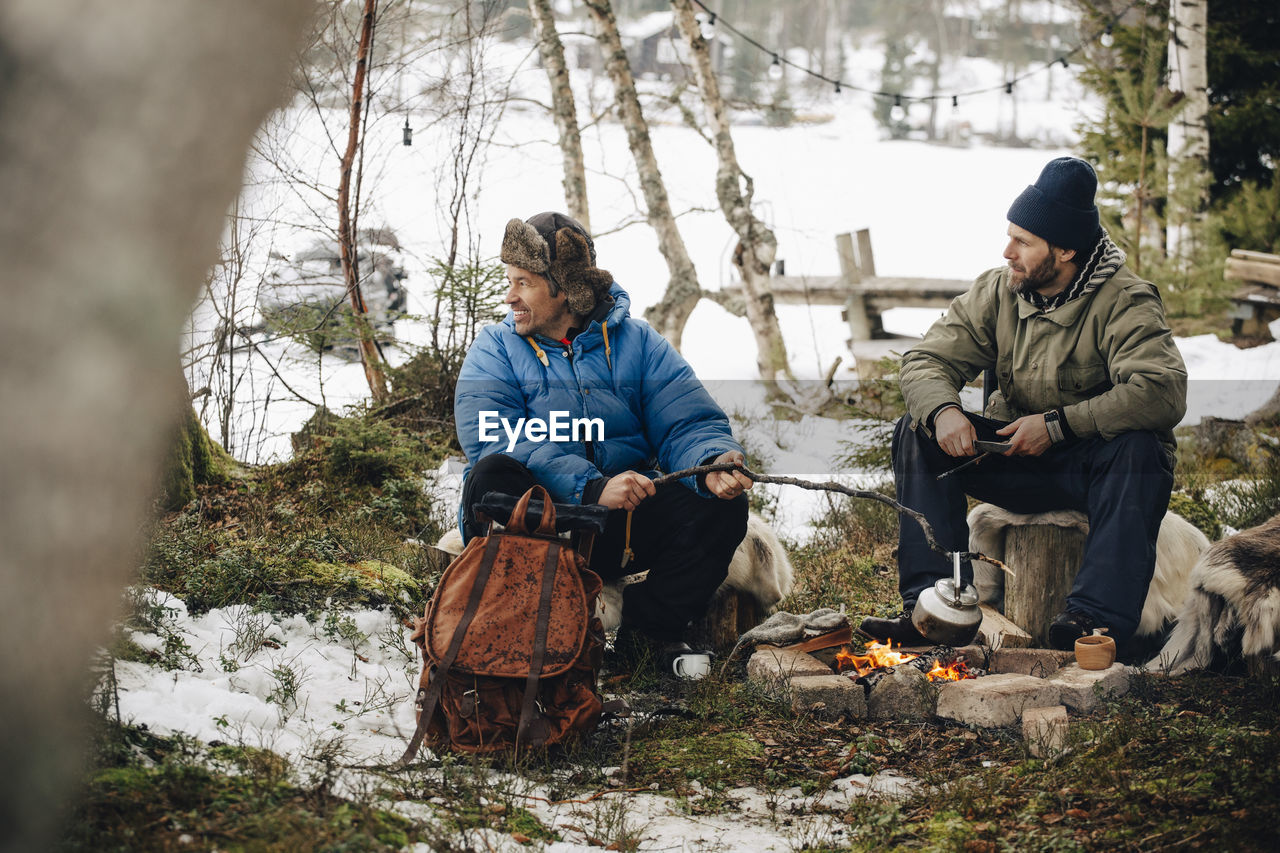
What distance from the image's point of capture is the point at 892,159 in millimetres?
29469

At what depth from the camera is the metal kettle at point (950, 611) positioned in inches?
135

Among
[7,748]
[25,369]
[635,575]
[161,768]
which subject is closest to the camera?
[25,369]

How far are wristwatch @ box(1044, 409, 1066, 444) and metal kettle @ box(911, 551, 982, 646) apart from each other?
65 centimetres

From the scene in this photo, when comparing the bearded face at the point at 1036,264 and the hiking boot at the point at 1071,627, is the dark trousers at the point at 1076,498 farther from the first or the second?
Answer: the bearded face at the point at 1036,264

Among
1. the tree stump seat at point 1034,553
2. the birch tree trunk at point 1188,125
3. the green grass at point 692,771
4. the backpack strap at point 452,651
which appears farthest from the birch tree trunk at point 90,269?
the birch tree trunk at point 1188,125

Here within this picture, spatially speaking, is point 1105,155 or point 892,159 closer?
point 1105,155

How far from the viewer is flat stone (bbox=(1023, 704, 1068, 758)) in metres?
2.94

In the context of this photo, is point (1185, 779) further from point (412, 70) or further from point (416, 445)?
point (412, 70)

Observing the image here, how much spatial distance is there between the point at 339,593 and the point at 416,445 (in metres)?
2.20

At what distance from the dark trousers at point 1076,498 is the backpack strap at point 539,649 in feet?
4.80

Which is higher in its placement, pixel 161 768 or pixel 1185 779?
pixel 161 768

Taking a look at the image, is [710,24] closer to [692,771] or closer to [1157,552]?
[1157,552]

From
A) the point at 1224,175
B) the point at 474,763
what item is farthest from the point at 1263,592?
the point at 1224,175

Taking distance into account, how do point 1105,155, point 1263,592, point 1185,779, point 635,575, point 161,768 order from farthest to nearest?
point 1105,155, point 635,575, point 1263,592, point 1185,779, point 161,768
